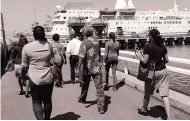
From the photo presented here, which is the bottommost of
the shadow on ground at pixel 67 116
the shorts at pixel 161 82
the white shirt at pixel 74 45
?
the shadow on ground at pixel 67 116

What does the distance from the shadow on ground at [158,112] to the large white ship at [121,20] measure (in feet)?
204

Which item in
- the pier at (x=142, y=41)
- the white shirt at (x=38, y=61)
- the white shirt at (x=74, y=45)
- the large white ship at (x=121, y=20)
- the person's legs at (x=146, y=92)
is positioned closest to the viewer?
the white shirt at (x=38, y=61)

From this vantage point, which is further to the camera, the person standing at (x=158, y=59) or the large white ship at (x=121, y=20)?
the large white ship at (x=121, y=20)

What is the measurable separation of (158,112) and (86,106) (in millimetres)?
1481

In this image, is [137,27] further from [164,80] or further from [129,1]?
[164,80]

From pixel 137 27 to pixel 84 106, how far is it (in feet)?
228

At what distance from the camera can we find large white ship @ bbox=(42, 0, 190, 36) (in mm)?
71250

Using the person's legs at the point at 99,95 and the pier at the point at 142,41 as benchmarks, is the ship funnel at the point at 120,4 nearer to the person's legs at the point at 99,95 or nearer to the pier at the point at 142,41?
the pier at the point at 142,41

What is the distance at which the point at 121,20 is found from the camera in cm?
7181

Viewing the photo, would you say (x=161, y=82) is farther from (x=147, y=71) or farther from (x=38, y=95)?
(x=38, y=95)

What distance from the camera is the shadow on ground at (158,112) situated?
5.10 meters

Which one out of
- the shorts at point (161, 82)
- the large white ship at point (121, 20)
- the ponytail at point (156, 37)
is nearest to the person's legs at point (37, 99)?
the shorts at point (161, 82)

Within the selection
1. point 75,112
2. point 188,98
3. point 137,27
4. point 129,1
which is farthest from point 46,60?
point 129,1

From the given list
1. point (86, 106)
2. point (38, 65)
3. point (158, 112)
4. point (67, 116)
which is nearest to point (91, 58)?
point (86, 106)
